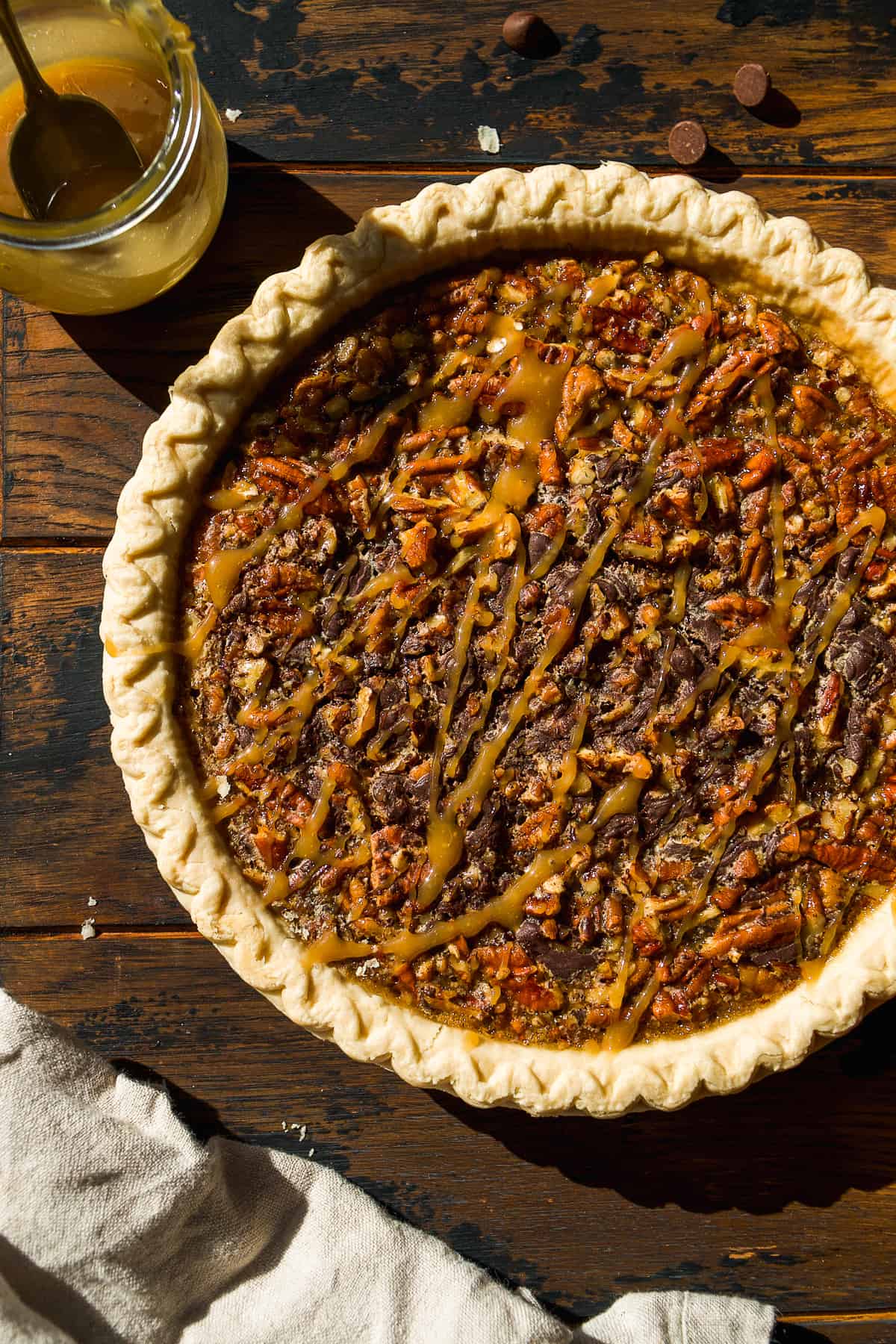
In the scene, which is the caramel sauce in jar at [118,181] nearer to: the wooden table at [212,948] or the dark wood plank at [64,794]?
the wooden table at [212,948]

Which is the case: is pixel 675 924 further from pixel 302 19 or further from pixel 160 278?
pixel 302 19

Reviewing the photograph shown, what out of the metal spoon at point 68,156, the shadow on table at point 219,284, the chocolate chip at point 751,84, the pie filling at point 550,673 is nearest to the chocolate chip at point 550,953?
the pie filling at point 550,673

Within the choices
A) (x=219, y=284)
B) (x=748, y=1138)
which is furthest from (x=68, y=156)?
(x=748, y=1138)

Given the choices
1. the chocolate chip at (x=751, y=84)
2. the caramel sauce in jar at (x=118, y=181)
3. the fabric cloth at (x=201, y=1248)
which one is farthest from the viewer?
the chocolate chip at (x=751, y=84)

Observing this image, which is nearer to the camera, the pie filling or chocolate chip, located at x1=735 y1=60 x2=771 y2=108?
the pie filling

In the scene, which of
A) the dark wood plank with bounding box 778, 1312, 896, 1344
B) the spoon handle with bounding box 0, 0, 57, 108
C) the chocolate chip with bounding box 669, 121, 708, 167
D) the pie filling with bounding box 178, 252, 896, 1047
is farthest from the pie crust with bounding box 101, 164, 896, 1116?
the dark wood plank with bounding box 778, 1312, 896, 1344

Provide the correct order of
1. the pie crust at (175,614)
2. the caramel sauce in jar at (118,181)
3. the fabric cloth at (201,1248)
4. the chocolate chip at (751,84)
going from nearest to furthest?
the caramel sauce in jar at (118,181) → the pie crust at (175,614) → the fabric cloth at (201,1248) → the chocolate chip at (751,84)

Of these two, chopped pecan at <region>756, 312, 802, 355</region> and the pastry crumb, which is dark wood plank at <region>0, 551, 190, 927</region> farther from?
chopped pecan at <region>756, 312, 802, 355</region>
